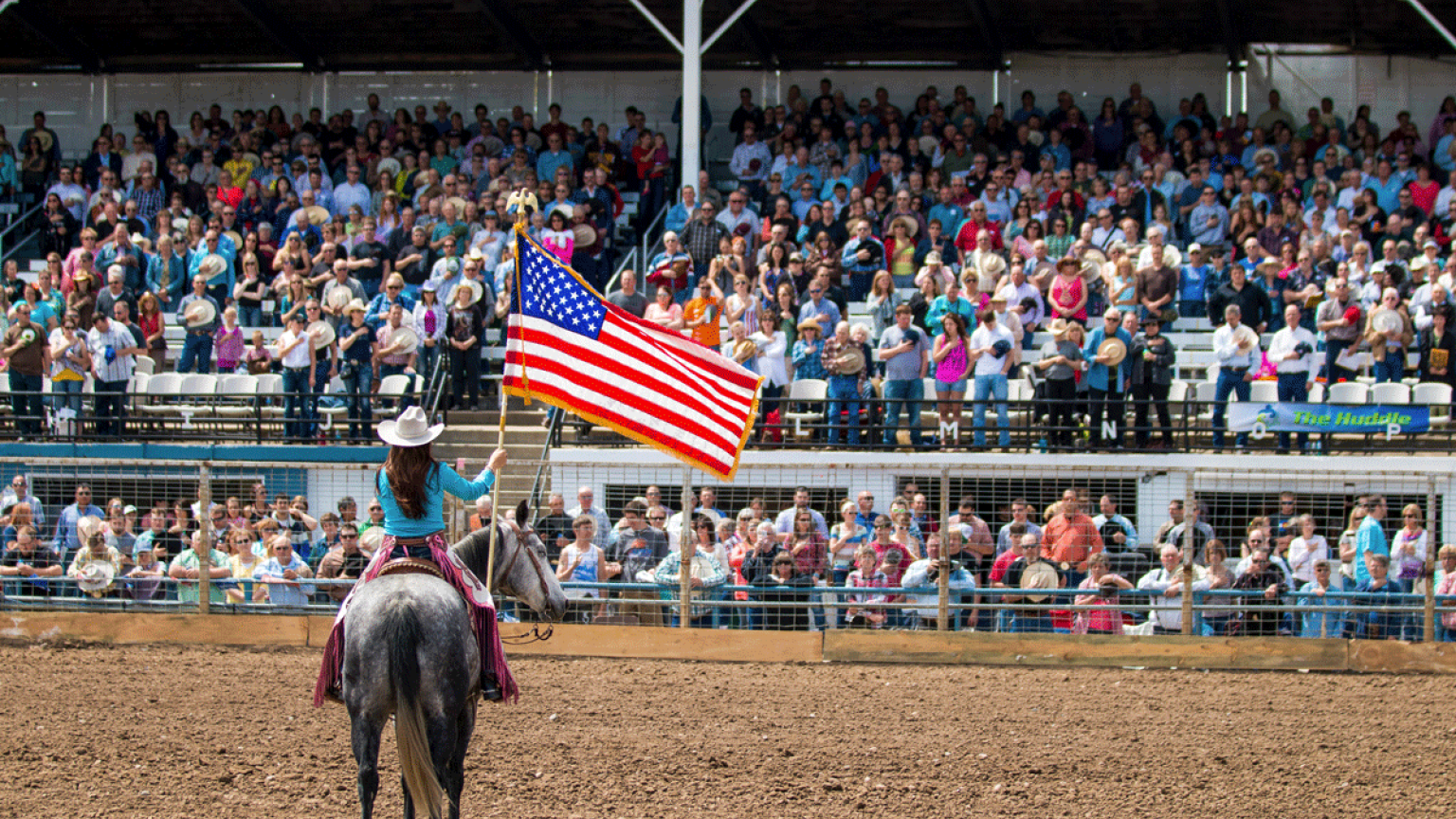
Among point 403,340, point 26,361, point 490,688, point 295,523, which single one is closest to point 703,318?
point 403,340

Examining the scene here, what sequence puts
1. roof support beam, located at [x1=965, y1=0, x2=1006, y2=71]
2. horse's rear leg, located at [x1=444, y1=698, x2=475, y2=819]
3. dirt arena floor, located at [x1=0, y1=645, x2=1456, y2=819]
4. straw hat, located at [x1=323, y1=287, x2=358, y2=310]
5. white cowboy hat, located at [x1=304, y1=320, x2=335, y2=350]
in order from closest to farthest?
1. horse's rear leg, located at [x1=444, y1=698, x2=475, y2=819]
2. dirt arena floor, located at [x1=0, y1=645, x2=1456, y2=819]
3. white cowboy hat, located at [x1=304, y1=320, x2=335, y2=350]
4. straw hat, located at [x1=323, y1=287, x2=358, y2=310]
5. roof support beam, located at [x1=965, y1=0, x2=1006, y2=71]

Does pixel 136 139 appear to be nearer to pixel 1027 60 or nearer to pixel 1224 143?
pixel 1027 60

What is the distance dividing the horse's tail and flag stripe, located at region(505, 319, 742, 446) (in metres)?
2.75

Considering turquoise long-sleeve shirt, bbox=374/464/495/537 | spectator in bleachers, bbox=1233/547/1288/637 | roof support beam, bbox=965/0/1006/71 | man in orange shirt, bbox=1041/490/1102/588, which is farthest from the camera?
roof support beam, bbox=965/0/1006/71

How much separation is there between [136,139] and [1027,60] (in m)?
15.6

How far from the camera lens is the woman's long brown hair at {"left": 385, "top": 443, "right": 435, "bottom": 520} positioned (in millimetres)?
7148

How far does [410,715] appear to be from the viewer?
22.1 ft

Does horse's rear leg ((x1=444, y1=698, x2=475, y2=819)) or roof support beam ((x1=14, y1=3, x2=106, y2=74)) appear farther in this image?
roof support beam ((x1=14, y1=3, x2=106, y2=74))

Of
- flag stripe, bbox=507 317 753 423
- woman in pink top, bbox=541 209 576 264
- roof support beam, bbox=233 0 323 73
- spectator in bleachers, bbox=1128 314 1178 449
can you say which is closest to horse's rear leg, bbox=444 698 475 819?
flag stripe, bbox=507 317 753 423

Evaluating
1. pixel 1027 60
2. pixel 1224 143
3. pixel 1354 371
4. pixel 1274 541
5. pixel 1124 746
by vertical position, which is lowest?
pixel 1124 746

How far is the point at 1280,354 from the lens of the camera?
54.1 ft

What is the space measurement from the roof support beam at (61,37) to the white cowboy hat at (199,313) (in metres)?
9.22

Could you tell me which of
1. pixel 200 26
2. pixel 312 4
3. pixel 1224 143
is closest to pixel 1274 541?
pixel 1224 143

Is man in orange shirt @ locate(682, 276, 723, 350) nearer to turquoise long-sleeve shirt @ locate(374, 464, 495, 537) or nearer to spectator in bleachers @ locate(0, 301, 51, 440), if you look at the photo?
spectator in bleachers @ locate(0, 301, 51, 440)
